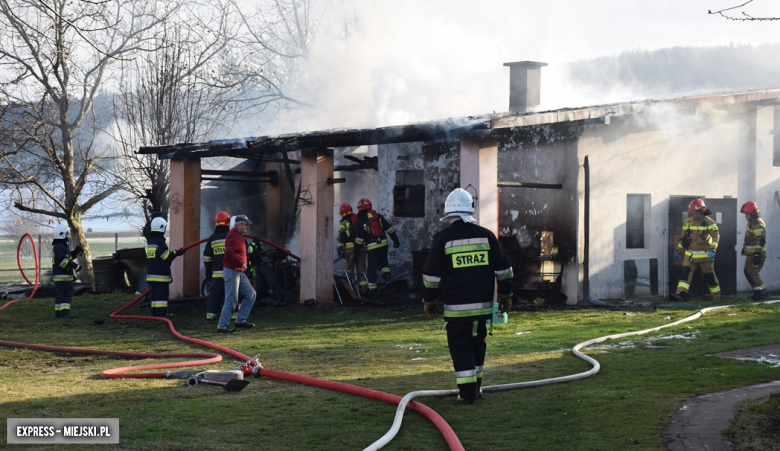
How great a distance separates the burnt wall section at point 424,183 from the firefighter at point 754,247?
5.84m

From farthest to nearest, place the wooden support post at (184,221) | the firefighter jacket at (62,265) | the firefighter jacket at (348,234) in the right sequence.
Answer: the wooden support post at (184,221) → the firefighter jacket at (348,234) → the firefighter jacket at (62,265)

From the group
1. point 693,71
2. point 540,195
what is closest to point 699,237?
point 540,195

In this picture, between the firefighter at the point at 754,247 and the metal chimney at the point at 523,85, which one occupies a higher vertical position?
the metal chimney at the point at 523,85

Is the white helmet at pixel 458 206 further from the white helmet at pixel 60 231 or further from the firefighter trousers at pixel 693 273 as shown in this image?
the white helmet at pixel 60 231

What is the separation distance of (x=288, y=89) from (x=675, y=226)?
922 inches

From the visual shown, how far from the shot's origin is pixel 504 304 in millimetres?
6742

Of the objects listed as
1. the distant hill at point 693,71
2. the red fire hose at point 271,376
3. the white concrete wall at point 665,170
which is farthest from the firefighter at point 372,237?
the distant hill at point 693,71

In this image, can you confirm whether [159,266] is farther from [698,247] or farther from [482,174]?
[698,247]

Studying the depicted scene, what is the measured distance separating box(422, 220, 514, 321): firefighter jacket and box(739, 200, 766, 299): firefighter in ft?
32.3

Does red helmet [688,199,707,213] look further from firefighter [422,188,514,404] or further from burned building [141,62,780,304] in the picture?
firefighter [422,188,514,404]

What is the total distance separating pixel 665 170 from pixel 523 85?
5.18 metres

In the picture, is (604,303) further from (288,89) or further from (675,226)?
(288,89)

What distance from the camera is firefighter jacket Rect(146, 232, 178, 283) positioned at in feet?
43.3

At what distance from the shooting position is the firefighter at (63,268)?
540 inches
